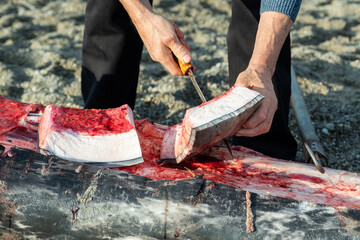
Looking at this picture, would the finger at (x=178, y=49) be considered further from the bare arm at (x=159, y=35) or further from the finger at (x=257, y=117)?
the finger at (x=257, y=117)

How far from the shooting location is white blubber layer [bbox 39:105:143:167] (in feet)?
6.51

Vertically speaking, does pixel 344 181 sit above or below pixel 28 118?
below

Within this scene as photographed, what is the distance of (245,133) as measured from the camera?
212 centimetres

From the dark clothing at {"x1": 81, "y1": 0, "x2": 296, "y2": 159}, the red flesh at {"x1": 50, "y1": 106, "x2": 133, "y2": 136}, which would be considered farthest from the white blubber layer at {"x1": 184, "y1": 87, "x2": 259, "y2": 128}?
the dark clothing at {"x1": 81, "y1": 0, "x2": 296, "y2": 159}

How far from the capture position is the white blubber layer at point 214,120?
6.22 ft

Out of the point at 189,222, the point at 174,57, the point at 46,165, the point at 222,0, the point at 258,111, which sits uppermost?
the point at 222,0

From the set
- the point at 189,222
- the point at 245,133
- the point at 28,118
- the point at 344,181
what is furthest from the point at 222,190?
the point at 28,118

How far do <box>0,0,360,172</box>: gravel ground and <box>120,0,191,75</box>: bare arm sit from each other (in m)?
1.11

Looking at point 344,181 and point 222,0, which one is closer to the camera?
point 344,181

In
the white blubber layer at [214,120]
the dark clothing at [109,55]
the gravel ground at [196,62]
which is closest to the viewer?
the white blubber layer at [214,120]

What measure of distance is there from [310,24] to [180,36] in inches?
103

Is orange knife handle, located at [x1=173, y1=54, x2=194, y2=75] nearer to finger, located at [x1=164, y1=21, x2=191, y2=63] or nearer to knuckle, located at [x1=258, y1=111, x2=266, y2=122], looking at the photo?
finger, located at [x1=164, y1=21, x2=191, y2=63]

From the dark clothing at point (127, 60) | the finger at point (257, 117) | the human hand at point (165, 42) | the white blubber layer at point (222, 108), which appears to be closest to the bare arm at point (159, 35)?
the human hand at point (165, 42)

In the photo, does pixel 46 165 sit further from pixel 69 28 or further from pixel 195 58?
pixel 69 28
